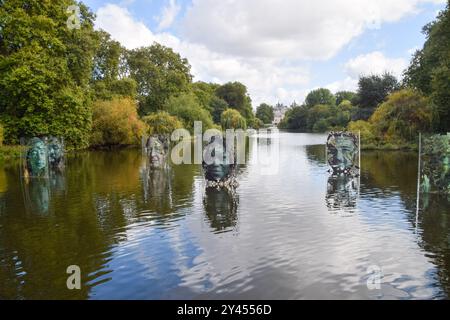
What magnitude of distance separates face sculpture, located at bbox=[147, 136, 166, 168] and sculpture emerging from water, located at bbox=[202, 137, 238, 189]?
863 centimetres

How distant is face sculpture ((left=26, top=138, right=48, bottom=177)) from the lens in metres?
22.0

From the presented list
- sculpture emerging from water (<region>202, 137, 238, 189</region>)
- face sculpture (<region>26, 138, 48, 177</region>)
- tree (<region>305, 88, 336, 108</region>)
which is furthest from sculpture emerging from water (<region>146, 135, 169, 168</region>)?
tree (<region>305, 88, 336, 108</region>)

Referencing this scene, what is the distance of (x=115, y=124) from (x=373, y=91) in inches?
1358

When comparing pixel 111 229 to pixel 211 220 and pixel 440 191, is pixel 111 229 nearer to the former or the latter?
pixel 211 220

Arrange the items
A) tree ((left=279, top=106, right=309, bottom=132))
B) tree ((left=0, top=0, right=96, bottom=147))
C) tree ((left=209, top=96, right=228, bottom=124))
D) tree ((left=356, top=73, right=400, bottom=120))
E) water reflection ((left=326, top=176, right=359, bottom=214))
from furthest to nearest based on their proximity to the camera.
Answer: tree ((left=279, top=106, right=309, bottom=132))
tree ((left=209, top=96, right=228, bottom=124))
tree ((left=356, top=73, right=400, bottom=120))
tree ((left=0, top=0, right=96, bottom=147))
water reflection ((left=326, top=176, right=359, bottom=214))

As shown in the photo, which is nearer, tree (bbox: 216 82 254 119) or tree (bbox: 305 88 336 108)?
tree (bbox: 216 82 254 119)

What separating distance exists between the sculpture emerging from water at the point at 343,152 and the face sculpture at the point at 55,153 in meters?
17.4

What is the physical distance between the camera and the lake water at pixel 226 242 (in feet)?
25.2

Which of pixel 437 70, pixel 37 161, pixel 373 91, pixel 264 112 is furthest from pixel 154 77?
pixel 264 112

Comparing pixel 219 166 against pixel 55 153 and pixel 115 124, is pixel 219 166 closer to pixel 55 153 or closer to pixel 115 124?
pixel 55 153

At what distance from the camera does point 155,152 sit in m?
26.9

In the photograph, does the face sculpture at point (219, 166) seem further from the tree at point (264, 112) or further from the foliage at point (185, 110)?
the tree at point (264, 112)

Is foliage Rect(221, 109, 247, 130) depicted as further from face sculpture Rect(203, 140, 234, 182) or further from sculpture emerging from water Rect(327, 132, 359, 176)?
face sculpture Rect(203, 140, 234, 182)

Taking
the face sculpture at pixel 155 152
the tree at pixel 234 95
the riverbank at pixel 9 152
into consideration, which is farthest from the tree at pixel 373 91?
the tree at pixel 234 95
